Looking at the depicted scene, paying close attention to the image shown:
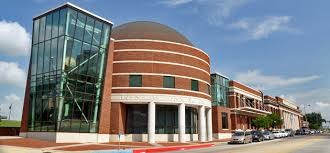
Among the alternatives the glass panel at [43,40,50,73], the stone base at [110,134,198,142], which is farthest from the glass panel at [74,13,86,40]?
the stone base at [110,134,198,142]

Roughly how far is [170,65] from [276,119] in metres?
55.3

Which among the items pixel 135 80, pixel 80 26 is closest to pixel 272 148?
pixel 135 80

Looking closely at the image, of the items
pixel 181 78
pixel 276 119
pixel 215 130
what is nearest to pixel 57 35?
pixel 181 78

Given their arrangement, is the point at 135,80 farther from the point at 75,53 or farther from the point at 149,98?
the point at 75,53

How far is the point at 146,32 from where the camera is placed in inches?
1898

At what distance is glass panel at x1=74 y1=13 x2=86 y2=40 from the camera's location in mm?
→ 36344

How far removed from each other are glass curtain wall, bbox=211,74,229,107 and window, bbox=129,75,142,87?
2409 centimetres

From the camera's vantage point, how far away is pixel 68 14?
116 feet

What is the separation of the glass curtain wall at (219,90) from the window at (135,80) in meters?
24.1

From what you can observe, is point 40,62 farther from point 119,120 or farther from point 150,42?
point 150,42

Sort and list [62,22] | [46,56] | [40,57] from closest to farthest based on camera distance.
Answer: [62,22] → [46,56] → [40,57]

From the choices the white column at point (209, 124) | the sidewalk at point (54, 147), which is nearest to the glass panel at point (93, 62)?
the sidewalk at point (54, 147)

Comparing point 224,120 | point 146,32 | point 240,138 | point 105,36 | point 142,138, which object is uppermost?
point 146,32

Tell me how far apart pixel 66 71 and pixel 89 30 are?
5.96 meters
